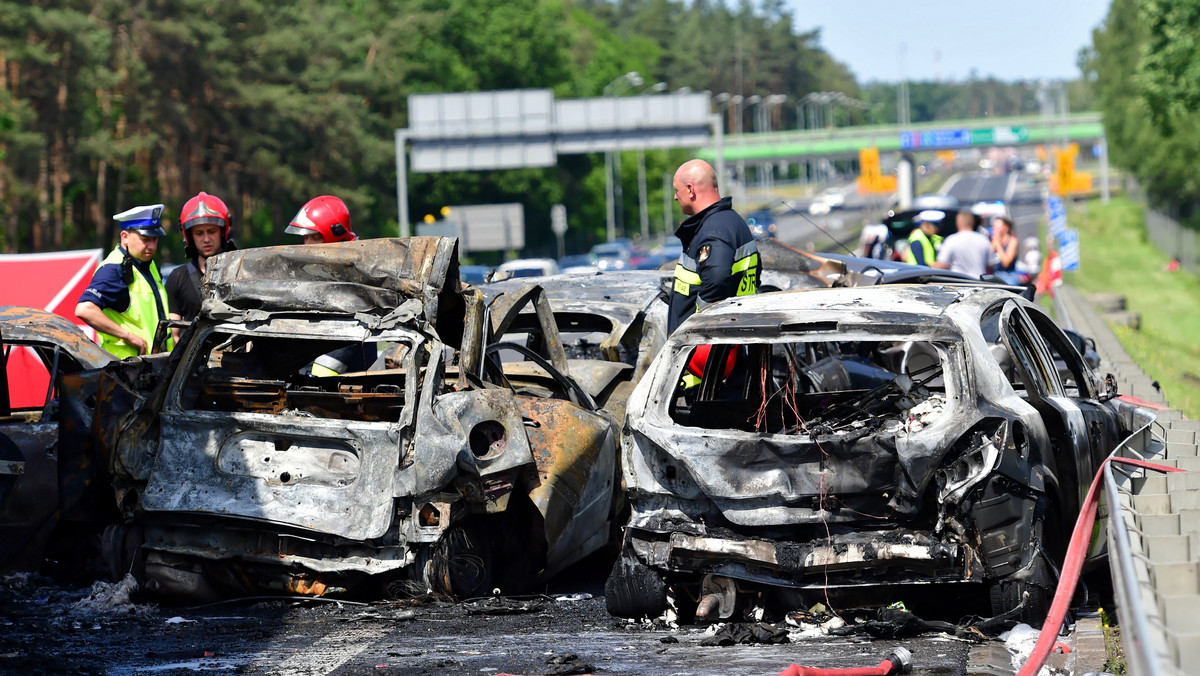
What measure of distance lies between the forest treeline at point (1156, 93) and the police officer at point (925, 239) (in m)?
19.8

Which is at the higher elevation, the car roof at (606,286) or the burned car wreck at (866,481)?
the car roof at (606,286)

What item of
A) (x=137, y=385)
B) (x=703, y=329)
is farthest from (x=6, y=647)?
(x=703, y=329)

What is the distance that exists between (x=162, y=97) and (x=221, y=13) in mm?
3624

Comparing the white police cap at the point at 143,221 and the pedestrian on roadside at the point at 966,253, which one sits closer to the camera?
the white police cap at the point at 143,221

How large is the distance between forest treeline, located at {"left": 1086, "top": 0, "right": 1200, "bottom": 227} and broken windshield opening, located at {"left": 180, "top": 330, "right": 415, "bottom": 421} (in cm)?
2975

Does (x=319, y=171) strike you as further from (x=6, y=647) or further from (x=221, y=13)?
(x=6, y=647)

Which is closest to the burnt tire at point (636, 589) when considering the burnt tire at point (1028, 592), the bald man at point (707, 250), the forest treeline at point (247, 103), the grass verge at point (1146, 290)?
the burnt tire at point (1028, 592)

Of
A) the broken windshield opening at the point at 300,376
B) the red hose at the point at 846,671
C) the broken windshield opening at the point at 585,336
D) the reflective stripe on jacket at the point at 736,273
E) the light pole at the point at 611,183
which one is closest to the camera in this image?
the red hose at the point at 846,671

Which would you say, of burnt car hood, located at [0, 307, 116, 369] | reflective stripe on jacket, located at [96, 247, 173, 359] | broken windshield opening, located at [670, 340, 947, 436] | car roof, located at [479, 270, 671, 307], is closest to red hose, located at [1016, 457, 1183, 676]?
broken windshield opening, located at [670, 340, 947, 436]

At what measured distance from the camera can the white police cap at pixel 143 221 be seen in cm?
909

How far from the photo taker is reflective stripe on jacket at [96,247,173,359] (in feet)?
30.1

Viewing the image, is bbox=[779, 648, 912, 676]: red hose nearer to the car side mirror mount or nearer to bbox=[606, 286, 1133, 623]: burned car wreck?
bbox=[606, 286, 1133, 623]: burned car wreck

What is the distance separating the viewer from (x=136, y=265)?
9242 millimetres

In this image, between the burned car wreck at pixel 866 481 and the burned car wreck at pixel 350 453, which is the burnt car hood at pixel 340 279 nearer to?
the burned car wreck at pixel 350 453
